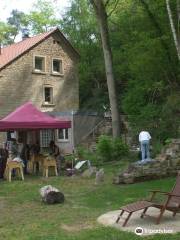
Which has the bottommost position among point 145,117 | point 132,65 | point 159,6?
point 145,117

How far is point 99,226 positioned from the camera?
8.68 m

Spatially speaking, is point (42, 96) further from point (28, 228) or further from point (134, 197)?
point (28, 228)

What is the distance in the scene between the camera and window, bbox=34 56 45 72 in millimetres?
37406

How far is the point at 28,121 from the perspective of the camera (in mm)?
17906

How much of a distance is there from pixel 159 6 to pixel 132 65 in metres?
3.50

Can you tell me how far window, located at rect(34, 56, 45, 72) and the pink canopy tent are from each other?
19.0 m

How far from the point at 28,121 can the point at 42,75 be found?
20.0 meters

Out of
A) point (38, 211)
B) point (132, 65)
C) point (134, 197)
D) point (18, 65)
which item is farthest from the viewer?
point (18, 65)

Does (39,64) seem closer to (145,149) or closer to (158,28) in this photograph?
(158,28)

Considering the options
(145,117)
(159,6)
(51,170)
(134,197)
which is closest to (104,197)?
(134,197)

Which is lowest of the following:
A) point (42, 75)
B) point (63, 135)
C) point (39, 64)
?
point (63, 135)

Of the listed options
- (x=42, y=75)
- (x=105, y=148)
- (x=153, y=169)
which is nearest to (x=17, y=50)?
(x=42, y=75)

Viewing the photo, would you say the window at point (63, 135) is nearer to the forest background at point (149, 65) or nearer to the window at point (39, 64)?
the forest background at point (149, 65)

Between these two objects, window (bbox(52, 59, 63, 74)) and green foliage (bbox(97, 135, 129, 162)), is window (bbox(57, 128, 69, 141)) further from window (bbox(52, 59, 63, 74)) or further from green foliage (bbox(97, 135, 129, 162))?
green foliage (bbox(97, 135, 129, 162))
